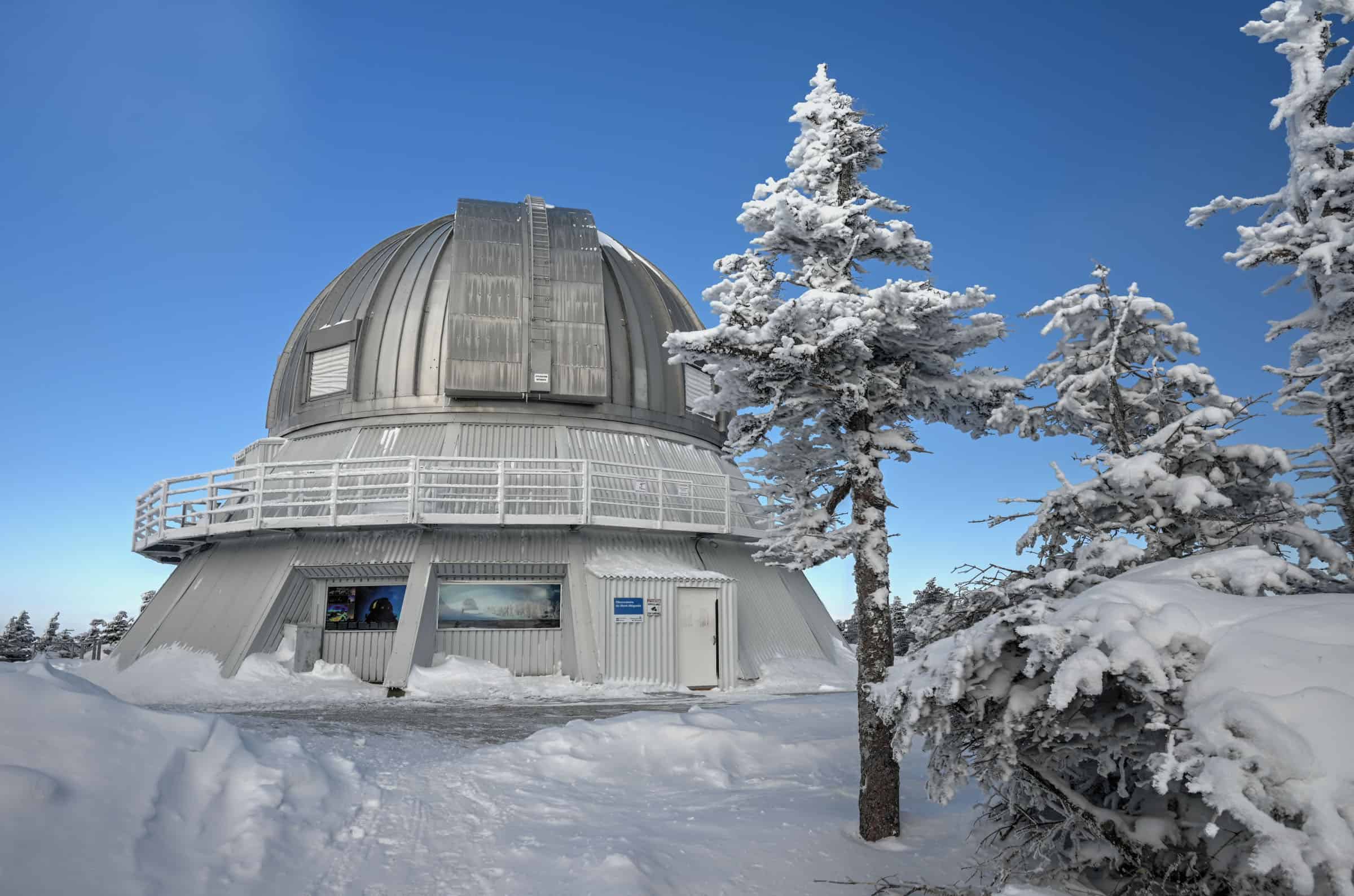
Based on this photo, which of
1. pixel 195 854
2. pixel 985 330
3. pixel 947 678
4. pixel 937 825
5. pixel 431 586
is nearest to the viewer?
pixel 947 678

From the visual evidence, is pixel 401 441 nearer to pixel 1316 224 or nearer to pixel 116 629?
pixel 1316 224

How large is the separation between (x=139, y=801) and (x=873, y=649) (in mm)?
6168

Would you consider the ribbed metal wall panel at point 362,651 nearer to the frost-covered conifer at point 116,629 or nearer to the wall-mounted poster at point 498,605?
the wall-mounted poster at point 498,605

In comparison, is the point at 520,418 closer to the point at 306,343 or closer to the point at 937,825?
the point at 306,343

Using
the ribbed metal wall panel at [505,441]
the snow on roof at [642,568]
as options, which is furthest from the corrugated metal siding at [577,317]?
the snow on roof at [642,568]

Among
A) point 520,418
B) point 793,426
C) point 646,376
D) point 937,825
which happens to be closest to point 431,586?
point 520,418

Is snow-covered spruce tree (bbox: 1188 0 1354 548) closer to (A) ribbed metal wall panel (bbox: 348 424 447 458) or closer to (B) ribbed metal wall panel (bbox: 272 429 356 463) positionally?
(A) ribbed metal wall panel (bbox: 348 424 447 458)

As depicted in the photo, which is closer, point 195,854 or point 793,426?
point 195,854

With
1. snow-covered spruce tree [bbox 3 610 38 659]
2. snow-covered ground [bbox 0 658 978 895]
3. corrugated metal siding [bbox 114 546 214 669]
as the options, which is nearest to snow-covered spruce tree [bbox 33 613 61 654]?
snow-covered spruce tree [bbox 3 610 38 659]

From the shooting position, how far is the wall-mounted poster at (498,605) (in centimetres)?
1862

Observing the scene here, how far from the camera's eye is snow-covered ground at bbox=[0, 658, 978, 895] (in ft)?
18.1

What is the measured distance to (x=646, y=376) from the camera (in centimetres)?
2284

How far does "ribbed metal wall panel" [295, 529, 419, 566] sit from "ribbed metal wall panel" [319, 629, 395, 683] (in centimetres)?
174

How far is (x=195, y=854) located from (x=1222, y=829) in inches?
256
